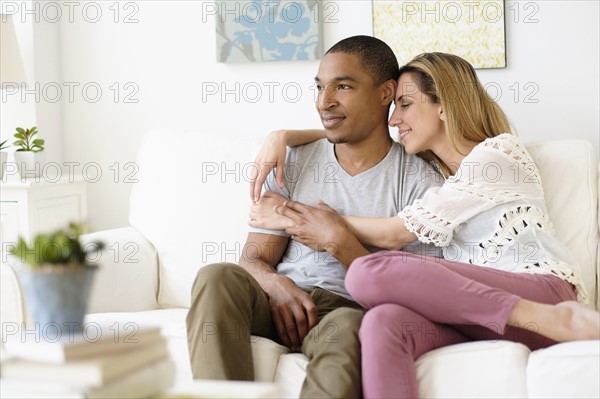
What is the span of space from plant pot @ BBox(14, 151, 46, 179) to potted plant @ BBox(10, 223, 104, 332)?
6.43ft

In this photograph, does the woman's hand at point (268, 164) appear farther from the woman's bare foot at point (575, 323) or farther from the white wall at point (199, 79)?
the woman's bare foot at point (575, 323)

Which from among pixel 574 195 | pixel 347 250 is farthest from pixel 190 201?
pixel 574 195

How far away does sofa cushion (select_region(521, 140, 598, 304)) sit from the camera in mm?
2400

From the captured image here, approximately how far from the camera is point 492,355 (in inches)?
73.5

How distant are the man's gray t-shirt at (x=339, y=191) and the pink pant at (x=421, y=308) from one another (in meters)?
0.31

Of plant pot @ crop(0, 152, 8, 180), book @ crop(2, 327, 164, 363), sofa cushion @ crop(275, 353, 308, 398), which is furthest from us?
plant pot @ crop(0, 152, 8, 180)

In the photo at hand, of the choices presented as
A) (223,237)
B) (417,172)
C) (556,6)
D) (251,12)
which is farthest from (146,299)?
(556,6)

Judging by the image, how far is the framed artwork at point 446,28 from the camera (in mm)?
2844

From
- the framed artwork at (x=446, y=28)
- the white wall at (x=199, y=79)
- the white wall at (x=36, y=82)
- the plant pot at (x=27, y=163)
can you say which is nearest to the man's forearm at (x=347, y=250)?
the white wall at (x=199, y=79)

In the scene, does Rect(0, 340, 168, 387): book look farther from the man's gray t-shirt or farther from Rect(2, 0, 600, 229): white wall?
Rect(2, 0, 600, 229): white wall

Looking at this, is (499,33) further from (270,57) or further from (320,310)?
(320,310)

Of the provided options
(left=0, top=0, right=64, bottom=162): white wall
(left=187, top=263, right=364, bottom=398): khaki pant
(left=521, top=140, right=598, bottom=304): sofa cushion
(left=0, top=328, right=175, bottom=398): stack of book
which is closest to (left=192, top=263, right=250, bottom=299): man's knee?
(left=187, top=263, right=364, bottom=398): khaki pant

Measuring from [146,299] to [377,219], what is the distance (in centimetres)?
81

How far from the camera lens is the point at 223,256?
2.63 metres
